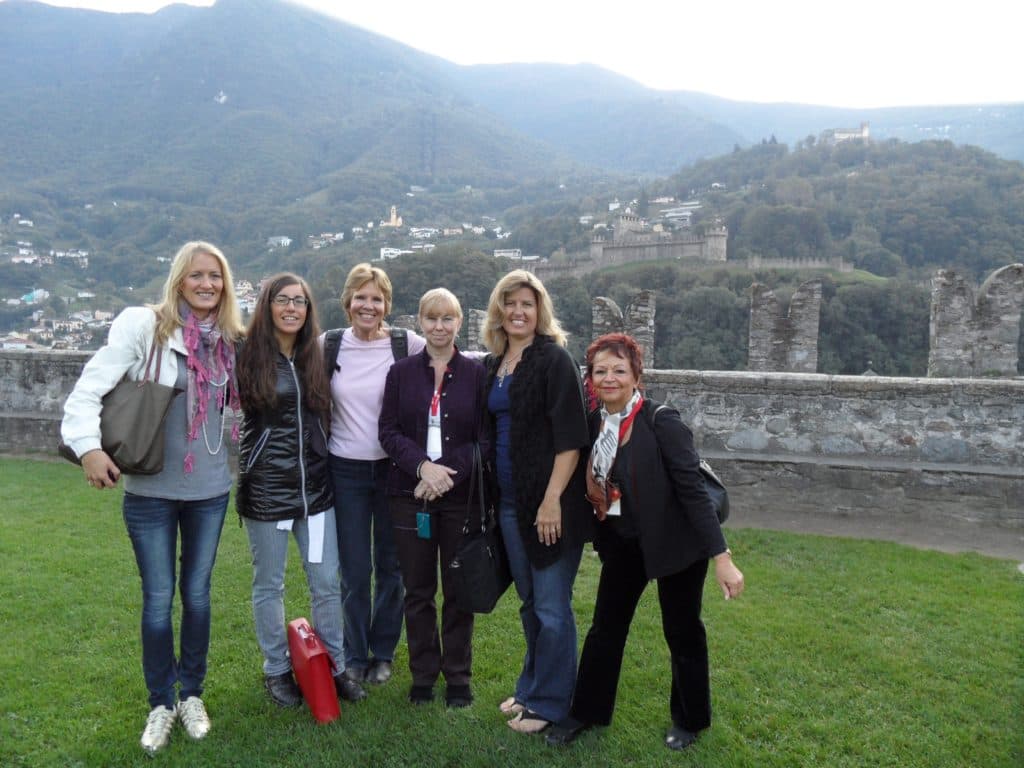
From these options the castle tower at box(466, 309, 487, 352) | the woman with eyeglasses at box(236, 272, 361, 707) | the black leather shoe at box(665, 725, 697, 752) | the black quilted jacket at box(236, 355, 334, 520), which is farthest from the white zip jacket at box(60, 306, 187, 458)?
the castle tower at box(466, 309, 487, 352)

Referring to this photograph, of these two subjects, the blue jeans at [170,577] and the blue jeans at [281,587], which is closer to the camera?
the blue jeans at [170,577]

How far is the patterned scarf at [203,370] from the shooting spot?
9.68 ft

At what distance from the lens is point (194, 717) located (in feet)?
10.2

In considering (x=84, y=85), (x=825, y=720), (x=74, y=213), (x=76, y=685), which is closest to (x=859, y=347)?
(x=825, y=720)

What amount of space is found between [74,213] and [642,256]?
4671cm

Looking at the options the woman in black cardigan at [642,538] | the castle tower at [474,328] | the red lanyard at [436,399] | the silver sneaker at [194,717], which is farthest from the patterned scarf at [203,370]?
the castle tower at [474,328]

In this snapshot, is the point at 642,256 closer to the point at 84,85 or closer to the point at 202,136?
the point at 202,136

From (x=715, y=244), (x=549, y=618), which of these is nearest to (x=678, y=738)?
(x=549, y=618)

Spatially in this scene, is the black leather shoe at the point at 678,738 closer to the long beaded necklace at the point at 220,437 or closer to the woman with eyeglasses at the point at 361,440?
the woman with eyeglasses at the point at 361,440

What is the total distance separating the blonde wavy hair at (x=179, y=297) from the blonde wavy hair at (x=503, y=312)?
1.04 metres

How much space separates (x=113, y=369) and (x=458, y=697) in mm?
1975

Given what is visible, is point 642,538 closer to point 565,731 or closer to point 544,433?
point 544,433

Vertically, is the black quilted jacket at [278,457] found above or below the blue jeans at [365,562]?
above

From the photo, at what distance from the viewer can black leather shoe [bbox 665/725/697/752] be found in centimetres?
305
